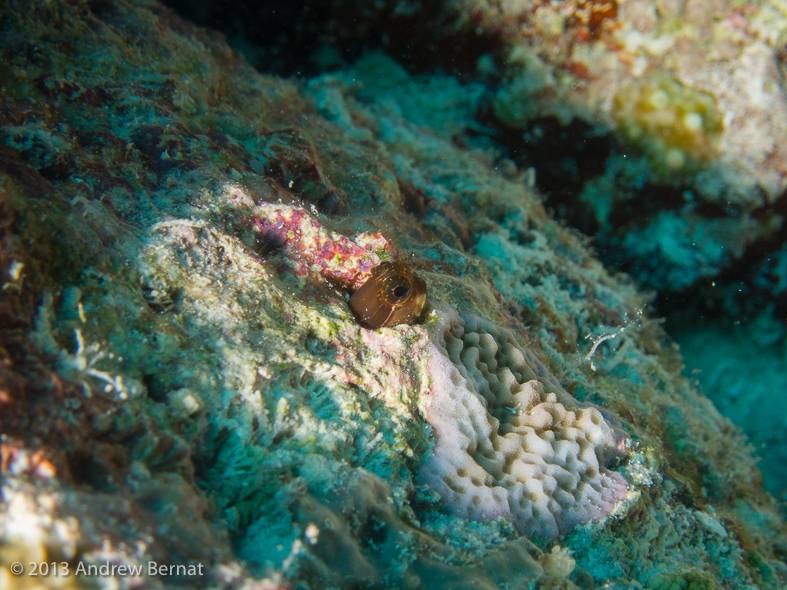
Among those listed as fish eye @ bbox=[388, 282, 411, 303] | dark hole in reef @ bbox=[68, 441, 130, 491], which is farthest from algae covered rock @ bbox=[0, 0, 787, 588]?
fish eye @ bbox=[388, 282, 411, 303]

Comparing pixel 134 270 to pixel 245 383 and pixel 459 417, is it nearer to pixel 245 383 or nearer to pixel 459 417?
pixel 245 383

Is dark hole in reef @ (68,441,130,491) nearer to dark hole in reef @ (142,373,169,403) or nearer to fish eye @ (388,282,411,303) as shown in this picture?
dark hole in reef @ (142,373,169,403)

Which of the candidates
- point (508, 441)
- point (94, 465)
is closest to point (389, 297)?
point (508, 441)

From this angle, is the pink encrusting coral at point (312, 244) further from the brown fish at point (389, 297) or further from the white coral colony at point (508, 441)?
the white coral colony at point (508, 441)

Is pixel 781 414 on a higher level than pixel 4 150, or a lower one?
higher

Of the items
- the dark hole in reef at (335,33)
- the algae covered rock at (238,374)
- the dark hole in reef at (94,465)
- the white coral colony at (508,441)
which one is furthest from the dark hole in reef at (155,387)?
the dark hole in reef at (335,33)

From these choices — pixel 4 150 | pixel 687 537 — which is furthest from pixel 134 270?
pixel 687 537
